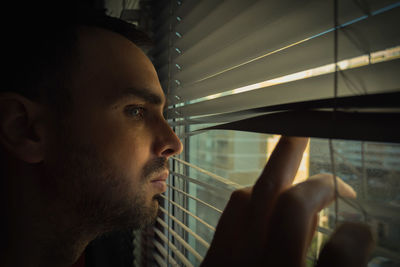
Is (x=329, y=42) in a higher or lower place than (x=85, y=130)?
higher

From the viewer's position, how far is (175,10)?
105 centimetres

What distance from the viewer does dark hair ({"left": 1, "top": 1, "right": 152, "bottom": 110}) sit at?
2.73ft

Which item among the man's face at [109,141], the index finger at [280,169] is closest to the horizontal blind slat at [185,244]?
the man's face at [109,141]

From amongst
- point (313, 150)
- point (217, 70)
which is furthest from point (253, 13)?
point (313, 150)

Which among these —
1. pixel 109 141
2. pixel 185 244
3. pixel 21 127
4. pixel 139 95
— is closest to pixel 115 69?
pixel 139 95

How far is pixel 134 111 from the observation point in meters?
0.90

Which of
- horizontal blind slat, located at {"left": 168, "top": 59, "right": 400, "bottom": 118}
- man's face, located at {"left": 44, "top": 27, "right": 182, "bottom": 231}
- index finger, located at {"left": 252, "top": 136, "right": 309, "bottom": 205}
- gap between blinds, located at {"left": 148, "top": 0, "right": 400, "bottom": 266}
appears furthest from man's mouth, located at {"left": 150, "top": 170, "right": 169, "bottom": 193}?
index finger, located at {"left": 252, "top": 136, "right": 309, "bottom": 205}

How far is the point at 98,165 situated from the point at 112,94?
9.8 inches

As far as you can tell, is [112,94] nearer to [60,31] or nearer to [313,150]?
[60,31]

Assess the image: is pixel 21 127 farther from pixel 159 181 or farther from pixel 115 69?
pixel 159 181

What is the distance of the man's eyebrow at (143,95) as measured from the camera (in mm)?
849

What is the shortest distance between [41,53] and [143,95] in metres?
0.37

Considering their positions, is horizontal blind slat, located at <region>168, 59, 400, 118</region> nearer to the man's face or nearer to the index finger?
the index finger

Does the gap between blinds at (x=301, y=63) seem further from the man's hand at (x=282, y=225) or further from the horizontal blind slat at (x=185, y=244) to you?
the horizontal blind slat at (x=185, y=244)
